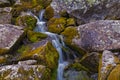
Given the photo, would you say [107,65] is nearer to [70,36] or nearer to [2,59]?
[70,36]

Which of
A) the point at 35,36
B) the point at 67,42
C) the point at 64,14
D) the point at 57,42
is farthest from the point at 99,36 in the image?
the point at 64,14

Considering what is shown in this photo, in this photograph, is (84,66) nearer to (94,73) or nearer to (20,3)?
(94,73)

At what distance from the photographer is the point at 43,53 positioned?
848cm

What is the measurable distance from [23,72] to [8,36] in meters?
2.48

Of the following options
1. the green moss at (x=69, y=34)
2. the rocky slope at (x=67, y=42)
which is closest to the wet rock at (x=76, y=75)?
the rocky slope at (x=67, y=42)

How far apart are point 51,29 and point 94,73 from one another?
302cm

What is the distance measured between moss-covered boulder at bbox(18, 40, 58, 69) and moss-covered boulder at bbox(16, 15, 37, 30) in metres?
1.87

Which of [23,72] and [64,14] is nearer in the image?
[23,72]

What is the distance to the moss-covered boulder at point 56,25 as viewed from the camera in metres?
10.6

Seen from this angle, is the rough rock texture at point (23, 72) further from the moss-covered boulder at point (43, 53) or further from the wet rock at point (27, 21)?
the wet rock at point (27, 21)

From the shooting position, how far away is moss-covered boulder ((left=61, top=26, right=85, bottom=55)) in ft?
A: 30.8

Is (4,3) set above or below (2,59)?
above

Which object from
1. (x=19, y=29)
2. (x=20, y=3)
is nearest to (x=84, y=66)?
(x=19, y=29)

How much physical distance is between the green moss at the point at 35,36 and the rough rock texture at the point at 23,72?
7.83ft
